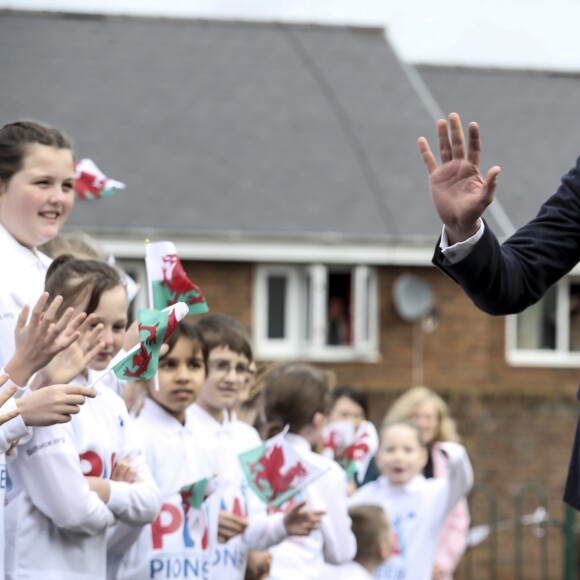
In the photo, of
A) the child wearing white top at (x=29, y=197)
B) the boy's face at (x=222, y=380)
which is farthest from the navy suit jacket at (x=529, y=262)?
the boy's face at (x=222, y=380)

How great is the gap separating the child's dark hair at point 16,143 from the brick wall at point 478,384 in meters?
16.7

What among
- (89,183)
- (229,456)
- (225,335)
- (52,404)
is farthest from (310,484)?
(52,404)

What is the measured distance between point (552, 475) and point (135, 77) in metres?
8.95

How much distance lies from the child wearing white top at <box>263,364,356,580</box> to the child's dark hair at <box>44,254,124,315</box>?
2.02 meters

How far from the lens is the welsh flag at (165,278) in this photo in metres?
5.58

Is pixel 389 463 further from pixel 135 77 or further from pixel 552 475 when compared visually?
pixel 135 77

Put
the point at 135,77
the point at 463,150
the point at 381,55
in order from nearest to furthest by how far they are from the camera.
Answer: the point at 463,150 → the point at 135,77 → the point at 381,55

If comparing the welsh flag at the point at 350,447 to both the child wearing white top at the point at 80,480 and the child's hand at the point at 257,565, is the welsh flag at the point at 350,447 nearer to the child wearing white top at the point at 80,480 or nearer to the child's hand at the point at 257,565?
the child's hand at the point at 257,565

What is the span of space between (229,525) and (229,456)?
1.52 feet

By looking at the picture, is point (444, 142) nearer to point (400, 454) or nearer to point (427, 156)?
point (427, 156)

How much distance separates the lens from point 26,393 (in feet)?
15.4

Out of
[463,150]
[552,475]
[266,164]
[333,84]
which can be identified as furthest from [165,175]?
[463,150]

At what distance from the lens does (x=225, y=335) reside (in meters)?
6.72

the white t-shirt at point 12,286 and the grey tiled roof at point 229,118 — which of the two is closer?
the white t-shirt at point 12,286
